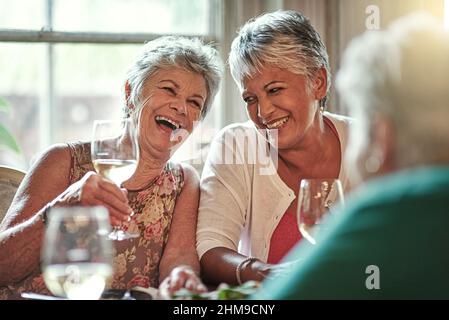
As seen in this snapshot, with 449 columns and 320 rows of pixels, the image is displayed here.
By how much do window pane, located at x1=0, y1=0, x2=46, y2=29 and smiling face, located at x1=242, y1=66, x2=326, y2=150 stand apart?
126 cm

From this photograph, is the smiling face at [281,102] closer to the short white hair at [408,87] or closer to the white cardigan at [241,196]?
the white cardigan at [241,196]

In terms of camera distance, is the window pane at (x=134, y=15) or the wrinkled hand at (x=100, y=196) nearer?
the wrinkled hand at (x=100, y=196)

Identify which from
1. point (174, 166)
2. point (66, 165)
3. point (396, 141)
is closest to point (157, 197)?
point (174, 166)

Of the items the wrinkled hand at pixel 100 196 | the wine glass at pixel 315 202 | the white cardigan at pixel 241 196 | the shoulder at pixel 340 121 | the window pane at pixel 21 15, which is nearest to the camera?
the wine glass at pixel 315 202

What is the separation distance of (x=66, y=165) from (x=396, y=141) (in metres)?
1.14

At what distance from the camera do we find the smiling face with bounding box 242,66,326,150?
6.79ft

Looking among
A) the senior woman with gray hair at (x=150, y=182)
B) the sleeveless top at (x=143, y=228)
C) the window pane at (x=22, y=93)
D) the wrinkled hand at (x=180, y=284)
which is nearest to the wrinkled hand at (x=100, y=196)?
the senior woman with gray hair at (x=150, y=182)

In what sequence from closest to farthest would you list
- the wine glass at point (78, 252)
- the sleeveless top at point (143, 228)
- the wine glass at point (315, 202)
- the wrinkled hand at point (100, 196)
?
the wine glass at point (78, 252)
the wine glass at point (315, 202)
the wrinkled hand at point (100, 196)
the sleeveless top at point (143, 228)

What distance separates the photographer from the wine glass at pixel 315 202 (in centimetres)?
151

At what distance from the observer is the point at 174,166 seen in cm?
213

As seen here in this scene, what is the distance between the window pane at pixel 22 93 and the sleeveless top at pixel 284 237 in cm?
131

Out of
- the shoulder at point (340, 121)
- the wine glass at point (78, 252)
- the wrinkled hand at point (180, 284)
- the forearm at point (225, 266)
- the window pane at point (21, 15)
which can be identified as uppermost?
the window pane at point (21, 15)

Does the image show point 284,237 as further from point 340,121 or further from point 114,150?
point 114,150

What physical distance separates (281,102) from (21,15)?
1374 millimetres
